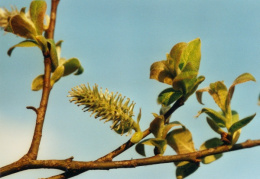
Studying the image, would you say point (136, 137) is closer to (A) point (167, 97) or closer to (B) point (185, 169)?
(A) point (167, 97)

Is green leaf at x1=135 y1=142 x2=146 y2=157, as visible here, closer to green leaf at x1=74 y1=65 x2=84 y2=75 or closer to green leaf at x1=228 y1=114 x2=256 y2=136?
green leaf at x1=228 y1=114 x2=256 y2=136

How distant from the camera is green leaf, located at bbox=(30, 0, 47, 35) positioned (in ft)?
4.86

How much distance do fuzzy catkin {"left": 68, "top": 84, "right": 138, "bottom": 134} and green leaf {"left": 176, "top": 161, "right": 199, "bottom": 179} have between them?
1.10 ft

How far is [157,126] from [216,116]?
0.79 feet

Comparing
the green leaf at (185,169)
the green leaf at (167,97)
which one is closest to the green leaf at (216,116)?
the green leaf at (167,97)

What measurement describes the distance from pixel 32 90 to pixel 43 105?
0.24 metres

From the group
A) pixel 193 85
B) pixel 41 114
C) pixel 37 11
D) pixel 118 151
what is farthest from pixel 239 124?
pixel 37 11

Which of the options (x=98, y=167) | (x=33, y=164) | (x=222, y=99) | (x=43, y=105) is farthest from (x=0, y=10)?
(x=222, y=99)

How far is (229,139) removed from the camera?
1.27 m

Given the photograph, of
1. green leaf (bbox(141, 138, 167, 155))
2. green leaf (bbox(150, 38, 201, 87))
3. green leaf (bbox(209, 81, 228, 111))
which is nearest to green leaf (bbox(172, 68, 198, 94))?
green leaf (bbox(150, 38, 201, 87))

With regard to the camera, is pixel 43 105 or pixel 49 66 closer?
pixel 43 105

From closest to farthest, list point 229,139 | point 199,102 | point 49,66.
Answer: point 229,139 < point 199,102 < point 49,66

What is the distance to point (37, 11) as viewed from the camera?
58.7 inches

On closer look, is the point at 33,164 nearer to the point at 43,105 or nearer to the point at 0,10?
the point at 43,105
